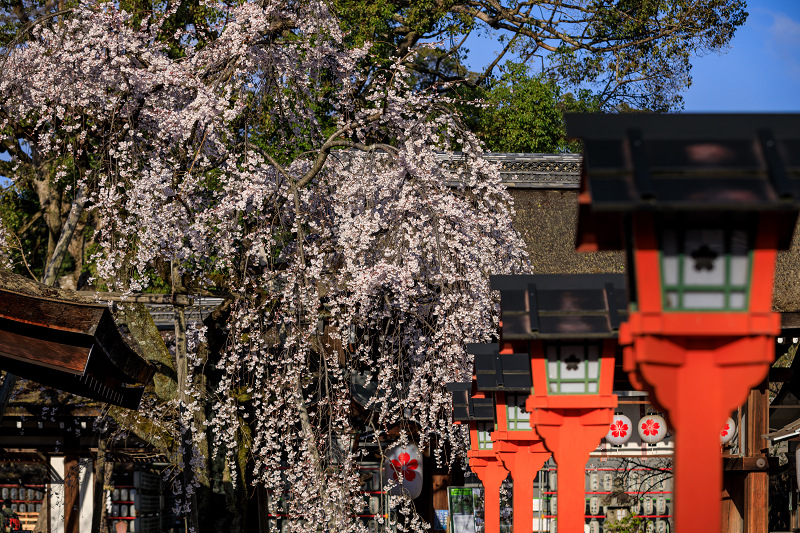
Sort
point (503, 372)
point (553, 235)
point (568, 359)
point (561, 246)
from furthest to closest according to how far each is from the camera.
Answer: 1. point (553, 235)
2. point (561, 246)
3. point (503, 372)
4. point (568, 359)

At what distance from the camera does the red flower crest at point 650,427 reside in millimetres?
14839

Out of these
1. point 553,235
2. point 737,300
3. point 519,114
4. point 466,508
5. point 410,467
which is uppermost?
point 519,114

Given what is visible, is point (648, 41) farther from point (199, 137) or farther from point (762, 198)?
point (762, 198)

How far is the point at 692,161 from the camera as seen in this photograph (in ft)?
9.01

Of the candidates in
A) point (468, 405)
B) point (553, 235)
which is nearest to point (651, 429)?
point (553, 235)

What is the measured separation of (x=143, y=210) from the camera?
9.98 meters

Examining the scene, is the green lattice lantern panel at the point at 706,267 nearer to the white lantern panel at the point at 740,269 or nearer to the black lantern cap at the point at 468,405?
the white lantern panel at the point at 740,269

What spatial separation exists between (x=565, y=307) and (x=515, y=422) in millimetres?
2555

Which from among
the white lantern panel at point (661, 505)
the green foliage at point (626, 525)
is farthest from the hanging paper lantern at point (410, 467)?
the white lantern panel at point (661, 505)

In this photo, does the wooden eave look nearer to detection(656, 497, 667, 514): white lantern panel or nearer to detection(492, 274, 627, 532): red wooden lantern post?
detection(492, 274, 627, 532): red wooden lantern post

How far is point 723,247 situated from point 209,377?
9882 millimetres

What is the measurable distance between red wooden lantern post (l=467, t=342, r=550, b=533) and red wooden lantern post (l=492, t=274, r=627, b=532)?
1.83 meters

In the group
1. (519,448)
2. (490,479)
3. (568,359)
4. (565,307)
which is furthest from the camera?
(490,479)

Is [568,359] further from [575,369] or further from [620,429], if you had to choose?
[620,429]
